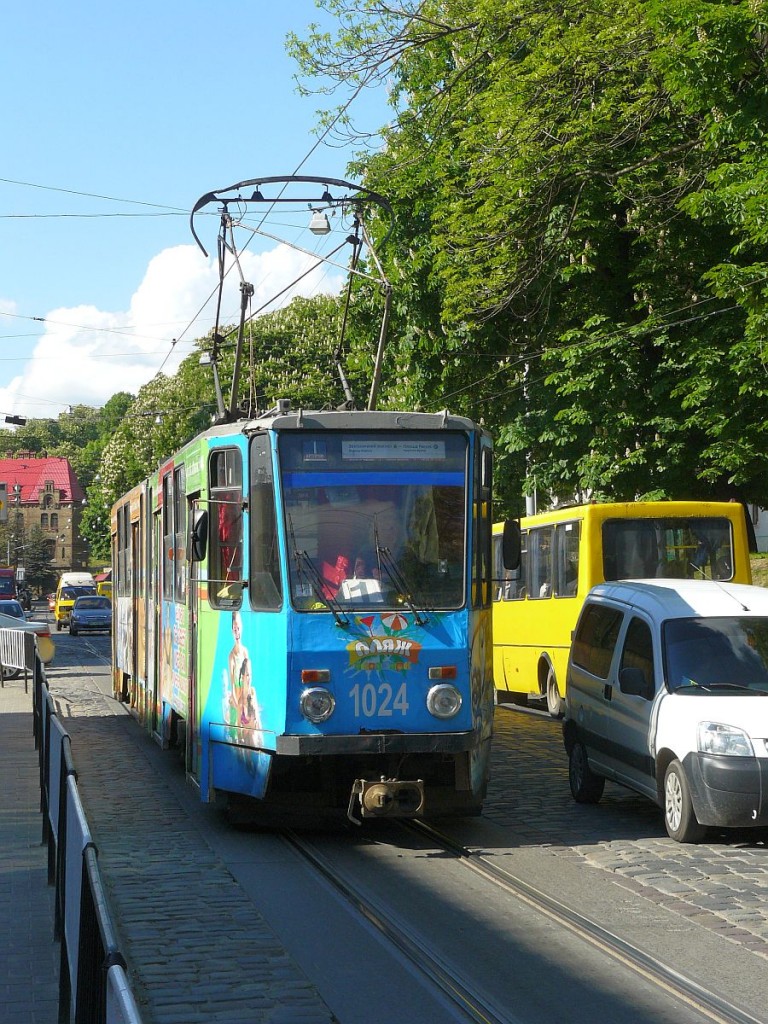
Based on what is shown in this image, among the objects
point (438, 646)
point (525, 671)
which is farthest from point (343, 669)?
point (525, 671)

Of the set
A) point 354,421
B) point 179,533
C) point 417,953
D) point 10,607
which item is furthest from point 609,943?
point 10,607

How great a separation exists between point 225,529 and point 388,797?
8.00 feet

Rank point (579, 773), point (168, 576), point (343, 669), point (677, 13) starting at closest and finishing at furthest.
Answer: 1. point (343, 669)
2. point (579, 773)
3. point (168, 576)
4. point (677, 13)

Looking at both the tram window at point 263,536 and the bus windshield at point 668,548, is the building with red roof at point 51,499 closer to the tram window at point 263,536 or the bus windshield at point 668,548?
the bus windshield at point 668,548

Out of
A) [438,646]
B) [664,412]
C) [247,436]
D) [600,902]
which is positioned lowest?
[600,902]

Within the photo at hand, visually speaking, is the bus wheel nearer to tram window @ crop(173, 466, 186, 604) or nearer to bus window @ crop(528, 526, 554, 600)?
bus window @ crop(528, 526, 554, 600)

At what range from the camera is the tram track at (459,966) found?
6.26 metres

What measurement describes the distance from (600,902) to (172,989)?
2.83m

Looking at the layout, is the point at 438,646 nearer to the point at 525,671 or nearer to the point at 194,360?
the point at 525,671

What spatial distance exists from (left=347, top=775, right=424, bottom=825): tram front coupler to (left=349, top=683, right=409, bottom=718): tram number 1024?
47 cm

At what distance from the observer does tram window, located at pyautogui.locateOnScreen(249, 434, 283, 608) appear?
1055 cm

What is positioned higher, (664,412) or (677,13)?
(677,13)

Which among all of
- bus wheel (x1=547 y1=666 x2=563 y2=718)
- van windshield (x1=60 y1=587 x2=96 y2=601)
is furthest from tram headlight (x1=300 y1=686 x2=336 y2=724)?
van windshield (x1=60 y1=587 x2=96 y2=601)

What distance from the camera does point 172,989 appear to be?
263 inches
